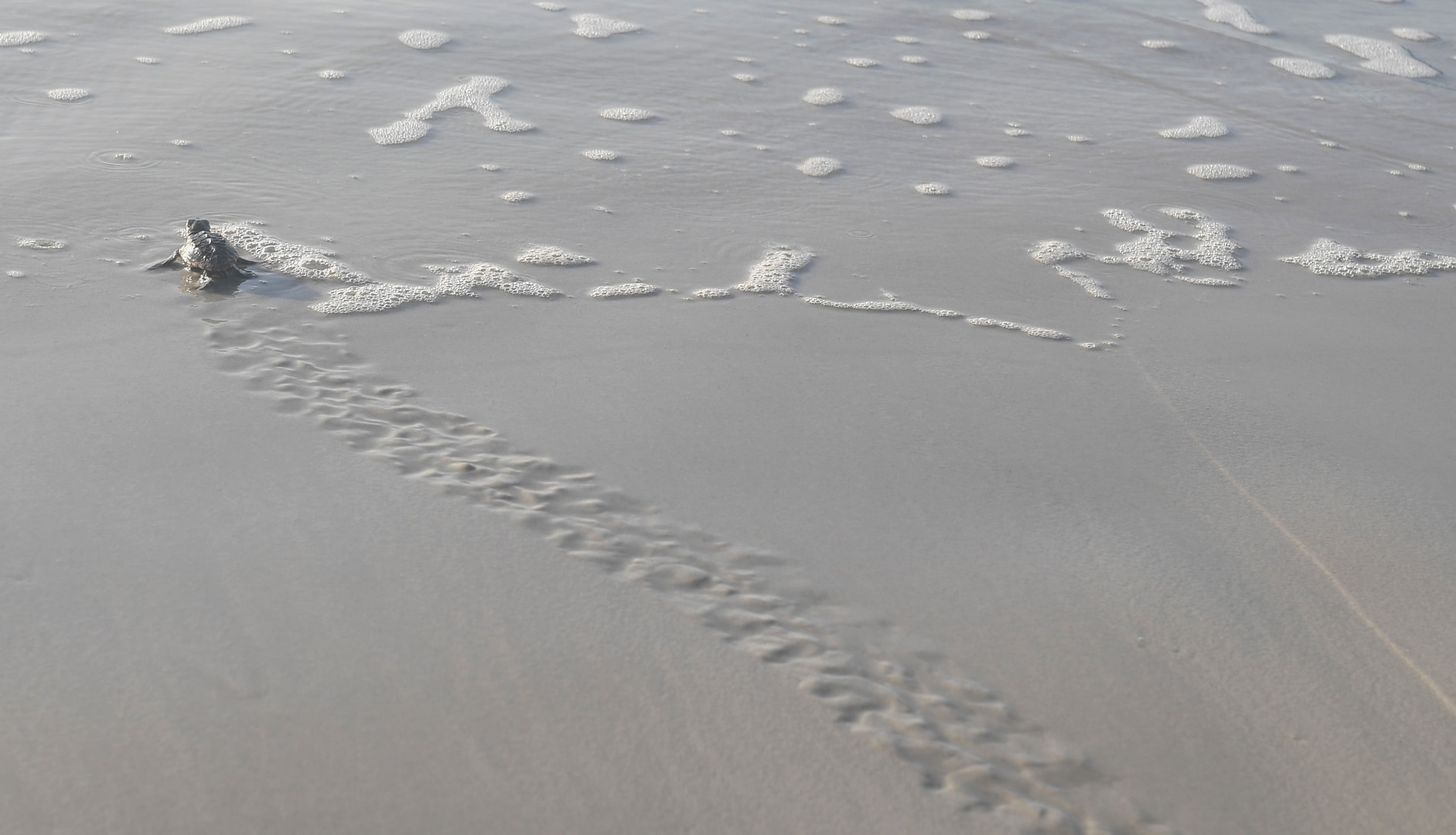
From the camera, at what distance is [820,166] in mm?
6570

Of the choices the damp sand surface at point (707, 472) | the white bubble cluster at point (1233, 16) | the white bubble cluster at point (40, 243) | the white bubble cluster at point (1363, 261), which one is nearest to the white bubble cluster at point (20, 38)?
the damp sand surface at point (707, 472)

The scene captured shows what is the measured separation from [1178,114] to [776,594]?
242 inches

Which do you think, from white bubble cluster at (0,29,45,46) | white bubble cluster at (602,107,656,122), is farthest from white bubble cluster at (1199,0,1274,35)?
white bubble cluster at (0,29,45,46)

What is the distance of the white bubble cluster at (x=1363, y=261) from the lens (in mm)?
5615

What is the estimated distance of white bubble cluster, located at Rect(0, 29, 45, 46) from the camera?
754 centimetres

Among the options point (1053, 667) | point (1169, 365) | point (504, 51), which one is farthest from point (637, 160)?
point (1053, 667)

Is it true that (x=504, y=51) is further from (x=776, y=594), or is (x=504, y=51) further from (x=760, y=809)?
(x=760, y=809)

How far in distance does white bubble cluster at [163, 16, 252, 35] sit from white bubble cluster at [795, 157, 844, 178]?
4455mm

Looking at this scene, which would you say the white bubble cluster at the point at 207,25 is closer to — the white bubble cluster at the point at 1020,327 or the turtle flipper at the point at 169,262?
the turtle flipper at the point at 169,262

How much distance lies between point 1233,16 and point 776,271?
6.97 metres

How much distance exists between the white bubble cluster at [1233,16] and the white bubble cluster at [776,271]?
6.43 m

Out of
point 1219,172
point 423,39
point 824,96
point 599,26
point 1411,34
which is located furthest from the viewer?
point 1411,34

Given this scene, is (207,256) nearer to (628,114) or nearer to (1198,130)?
(628,114)

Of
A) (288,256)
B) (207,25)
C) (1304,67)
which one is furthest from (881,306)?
(1304,67)
